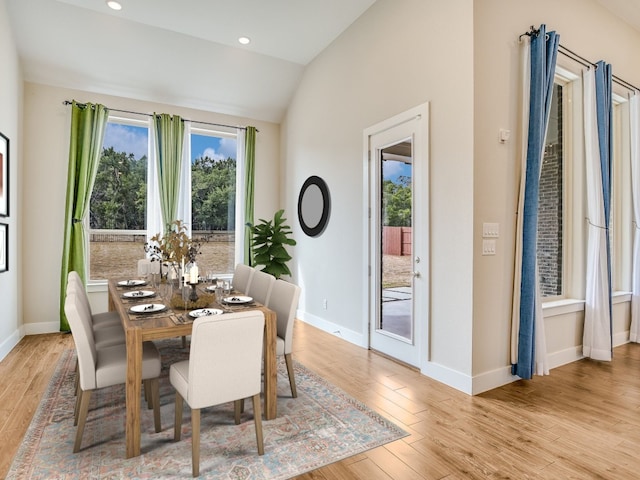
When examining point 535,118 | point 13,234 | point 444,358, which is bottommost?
point 444,358

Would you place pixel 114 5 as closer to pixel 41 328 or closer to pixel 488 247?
pixel 41 328

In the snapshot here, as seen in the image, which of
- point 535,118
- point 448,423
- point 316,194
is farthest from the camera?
point 316,194

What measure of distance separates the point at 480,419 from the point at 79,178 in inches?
205

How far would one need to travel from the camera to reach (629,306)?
4.36m

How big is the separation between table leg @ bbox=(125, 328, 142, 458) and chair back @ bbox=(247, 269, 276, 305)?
132 centimetres

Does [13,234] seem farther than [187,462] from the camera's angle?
Yes

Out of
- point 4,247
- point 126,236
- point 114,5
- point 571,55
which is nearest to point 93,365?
point 4,247

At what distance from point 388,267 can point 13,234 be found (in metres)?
4.24

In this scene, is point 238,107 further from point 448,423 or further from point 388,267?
point 448,423

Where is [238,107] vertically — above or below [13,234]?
above

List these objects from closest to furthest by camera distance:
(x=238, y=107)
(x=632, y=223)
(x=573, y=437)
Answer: (x=573, y=437)
(x=632, y=223)
(x=238, y=107)

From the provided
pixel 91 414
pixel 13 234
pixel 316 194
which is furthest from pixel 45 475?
pixel 316 194

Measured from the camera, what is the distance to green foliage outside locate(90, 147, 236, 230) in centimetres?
511

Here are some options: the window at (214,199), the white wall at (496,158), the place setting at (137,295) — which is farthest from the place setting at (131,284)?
the white wall at (496,158)
